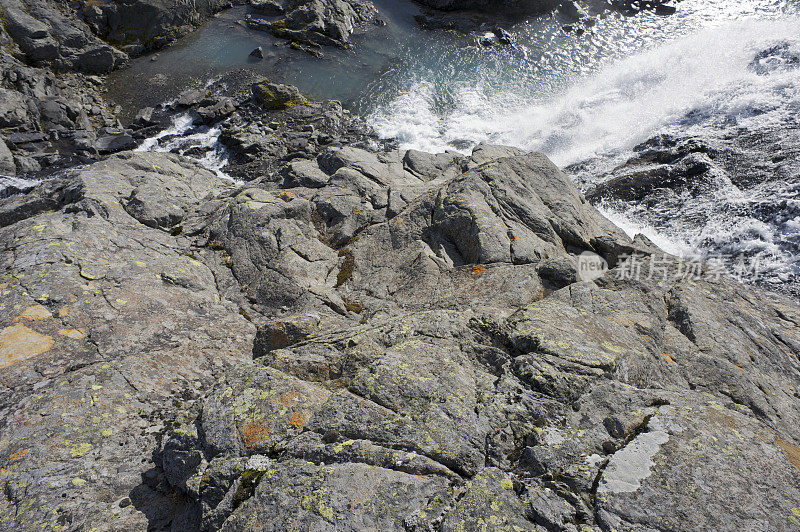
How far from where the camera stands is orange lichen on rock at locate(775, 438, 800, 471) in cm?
697

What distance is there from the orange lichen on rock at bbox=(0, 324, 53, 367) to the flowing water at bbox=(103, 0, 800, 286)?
24.1m

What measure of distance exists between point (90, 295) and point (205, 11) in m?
50.6

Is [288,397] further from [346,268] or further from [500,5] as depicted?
[500,5]

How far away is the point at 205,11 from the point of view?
4950 cm

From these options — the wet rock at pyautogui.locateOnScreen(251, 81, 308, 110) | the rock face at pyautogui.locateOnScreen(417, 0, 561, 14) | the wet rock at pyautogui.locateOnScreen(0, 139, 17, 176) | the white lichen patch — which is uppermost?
the rock face at pyautogui.locateOnScreen(417, 0, 561, 14)

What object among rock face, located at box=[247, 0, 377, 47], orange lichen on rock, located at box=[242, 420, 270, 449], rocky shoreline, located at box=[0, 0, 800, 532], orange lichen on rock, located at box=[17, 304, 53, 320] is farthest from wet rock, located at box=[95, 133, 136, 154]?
orange lichen on rock, located at box=[242, 420, 270, 449]

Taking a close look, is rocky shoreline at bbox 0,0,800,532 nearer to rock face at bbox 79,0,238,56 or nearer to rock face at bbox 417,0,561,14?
rock face at bbox 79,0,238,56

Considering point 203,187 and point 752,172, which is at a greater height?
point 752,172

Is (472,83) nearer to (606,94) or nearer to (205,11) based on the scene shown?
(606,94)

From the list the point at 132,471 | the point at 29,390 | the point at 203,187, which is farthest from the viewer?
the point at 203,187

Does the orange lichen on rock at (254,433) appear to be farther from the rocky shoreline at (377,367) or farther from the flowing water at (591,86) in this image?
the flowing water at (591,86)

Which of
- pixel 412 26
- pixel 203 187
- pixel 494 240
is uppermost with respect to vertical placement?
pixel 412 26

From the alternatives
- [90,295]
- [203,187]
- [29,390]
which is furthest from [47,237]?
[203,187]

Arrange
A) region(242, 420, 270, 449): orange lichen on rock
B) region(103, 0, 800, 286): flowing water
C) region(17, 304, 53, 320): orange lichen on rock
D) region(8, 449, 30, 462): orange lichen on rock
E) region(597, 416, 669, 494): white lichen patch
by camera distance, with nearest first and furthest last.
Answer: region(597, 416, 669, 494): white lichen patch → region(242, 420, 270, 449): orange lichen on rock → region(8, 449, 30, 462): orange lichen on rock → region(17, 304, 53, 320): orange lichen on rock → region(103, 0, 800, 286): flowing water
